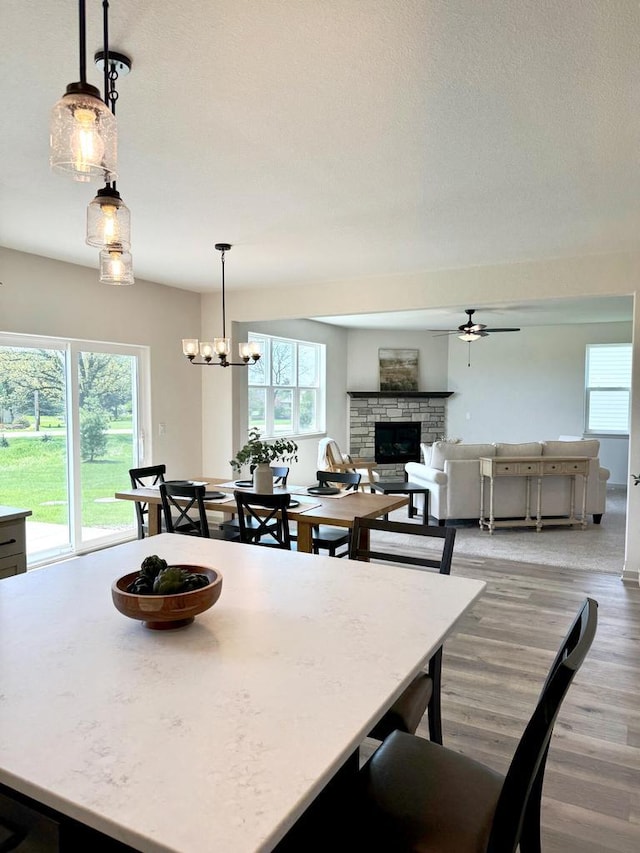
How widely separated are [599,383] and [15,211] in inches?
346

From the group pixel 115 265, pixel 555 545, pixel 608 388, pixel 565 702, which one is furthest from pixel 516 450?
pixel 115 265

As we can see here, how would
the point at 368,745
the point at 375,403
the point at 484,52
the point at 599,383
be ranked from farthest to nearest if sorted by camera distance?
the point at 375,403 → the point at 599,383 → the point at 368,745 → the point at 484,52

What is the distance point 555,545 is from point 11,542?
4.85 m

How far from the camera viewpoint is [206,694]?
1090mm

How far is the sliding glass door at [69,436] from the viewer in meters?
4.67

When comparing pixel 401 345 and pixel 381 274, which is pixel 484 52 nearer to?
pixel 381 274

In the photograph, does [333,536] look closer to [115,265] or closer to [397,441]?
[115,265]

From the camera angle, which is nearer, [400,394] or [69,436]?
[69,436]

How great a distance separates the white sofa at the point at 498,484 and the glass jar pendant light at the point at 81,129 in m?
5.40

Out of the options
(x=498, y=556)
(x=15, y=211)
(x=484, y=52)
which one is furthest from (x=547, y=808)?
(x=15, y=211)

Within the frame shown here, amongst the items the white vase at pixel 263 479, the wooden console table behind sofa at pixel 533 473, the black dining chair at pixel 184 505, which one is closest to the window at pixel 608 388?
the wooden console table behind sofa at pixel 533 473

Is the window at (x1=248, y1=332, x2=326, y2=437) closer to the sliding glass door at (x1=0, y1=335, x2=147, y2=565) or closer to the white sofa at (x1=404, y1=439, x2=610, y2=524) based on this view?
the sliding glass door at (x1=0, y1=335, x2=147, y2=565)

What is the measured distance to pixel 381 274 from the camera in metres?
5.46

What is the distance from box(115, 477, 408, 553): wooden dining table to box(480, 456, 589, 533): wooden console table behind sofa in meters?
2.47
